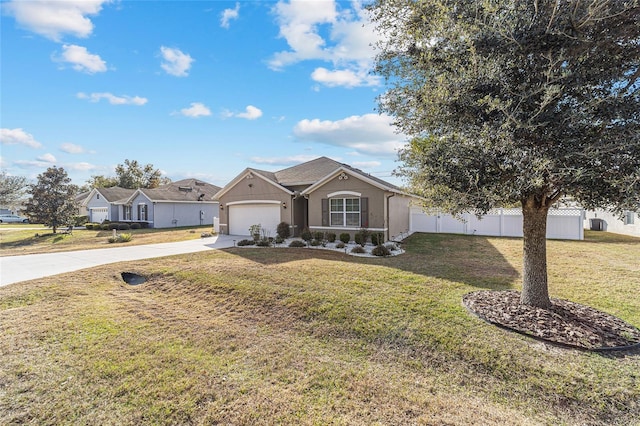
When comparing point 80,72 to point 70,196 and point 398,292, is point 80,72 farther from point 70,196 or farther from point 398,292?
point 398,292

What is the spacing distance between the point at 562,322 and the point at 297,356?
4.78m

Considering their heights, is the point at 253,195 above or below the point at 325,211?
above

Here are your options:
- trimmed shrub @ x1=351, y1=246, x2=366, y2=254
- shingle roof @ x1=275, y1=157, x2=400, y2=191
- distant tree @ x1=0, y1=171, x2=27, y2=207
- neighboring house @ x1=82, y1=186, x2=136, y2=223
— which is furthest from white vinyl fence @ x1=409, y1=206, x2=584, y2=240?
distant tree @ x1=0, y1=171, x2=27, y2=207

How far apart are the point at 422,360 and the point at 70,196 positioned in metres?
29.6

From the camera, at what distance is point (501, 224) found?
704 inches

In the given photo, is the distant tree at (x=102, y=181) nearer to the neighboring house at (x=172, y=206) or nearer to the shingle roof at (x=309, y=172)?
the neighboring house at (x=172, y=206)

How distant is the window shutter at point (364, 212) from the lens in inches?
575

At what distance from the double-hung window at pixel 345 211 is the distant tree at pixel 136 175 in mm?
46314

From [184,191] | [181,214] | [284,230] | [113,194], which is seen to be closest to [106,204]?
[113,194]

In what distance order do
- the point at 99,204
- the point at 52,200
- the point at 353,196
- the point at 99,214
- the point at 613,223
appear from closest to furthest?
the point at 353,196 < the point at 613,223 < the point at 52,200 < the point at 99,204 < the point at 99,214

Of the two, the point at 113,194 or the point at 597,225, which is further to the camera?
the point at 113,194

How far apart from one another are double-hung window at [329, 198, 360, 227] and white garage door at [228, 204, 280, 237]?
155 inches

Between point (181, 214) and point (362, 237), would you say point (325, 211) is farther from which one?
point (181, 214)

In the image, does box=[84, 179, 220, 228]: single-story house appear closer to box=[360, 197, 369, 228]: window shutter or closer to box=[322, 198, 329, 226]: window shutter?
box=[322, 198, 329, 226]: window shutter
